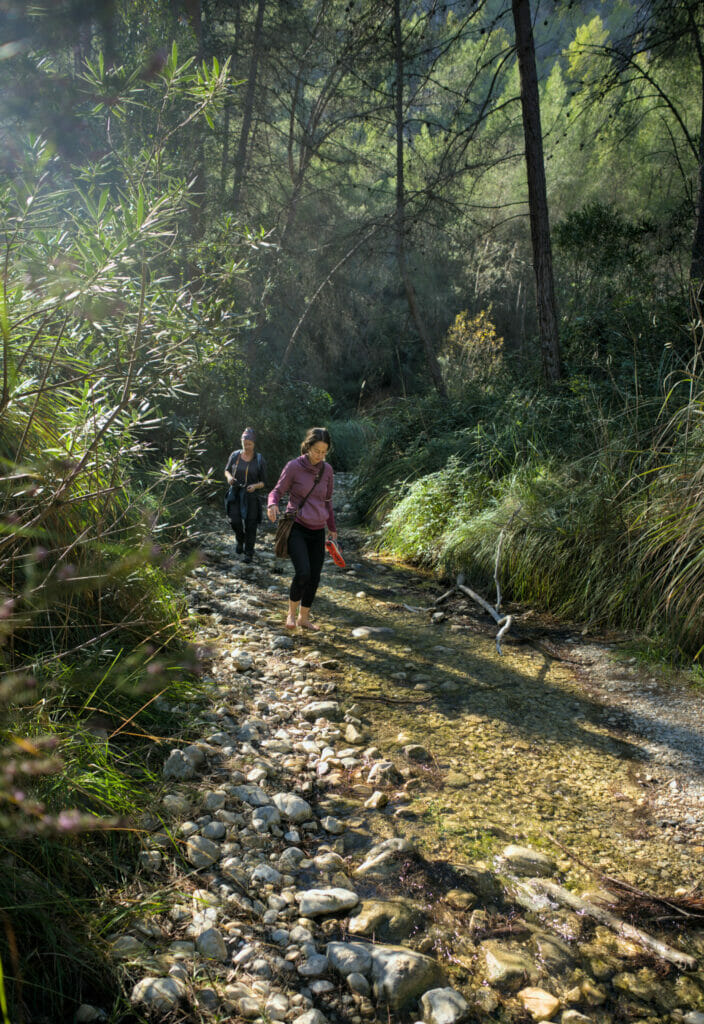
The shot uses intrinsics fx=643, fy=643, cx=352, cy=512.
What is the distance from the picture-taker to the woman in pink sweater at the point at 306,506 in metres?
5.86

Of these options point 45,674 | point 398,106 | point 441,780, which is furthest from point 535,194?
point 45,674

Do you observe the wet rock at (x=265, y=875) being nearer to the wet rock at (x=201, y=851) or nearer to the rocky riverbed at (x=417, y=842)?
the rocky riverbed at (x=417, y=842)

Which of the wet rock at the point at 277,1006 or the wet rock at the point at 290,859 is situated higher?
the wet rock at the point at 277,1006

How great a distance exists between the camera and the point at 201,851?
2.63 m

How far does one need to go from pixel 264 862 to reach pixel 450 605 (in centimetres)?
441

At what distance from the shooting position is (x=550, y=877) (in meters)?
2.89

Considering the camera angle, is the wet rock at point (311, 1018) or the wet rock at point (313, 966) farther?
the wet rock at point (313, 966)

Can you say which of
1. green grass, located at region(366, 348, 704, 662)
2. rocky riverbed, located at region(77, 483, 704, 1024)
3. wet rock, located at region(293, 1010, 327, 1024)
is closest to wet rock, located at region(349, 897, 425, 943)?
rocky riverbed, located at region(77, 483, 704, 1024)

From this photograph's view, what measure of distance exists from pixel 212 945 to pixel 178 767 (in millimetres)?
1046

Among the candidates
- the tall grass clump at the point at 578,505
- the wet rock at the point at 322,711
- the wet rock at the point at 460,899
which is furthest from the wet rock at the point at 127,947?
the tall grass clump at the point at 578,505

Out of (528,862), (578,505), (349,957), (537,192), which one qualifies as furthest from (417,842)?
(537,192)

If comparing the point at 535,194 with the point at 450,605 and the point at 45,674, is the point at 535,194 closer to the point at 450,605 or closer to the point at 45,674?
the point at 450,605

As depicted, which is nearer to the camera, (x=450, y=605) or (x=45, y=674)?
(x=45, y=674)

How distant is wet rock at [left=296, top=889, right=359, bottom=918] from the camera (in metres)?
2.50
